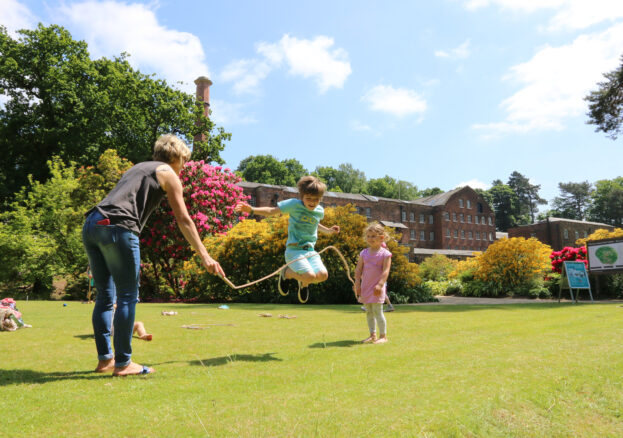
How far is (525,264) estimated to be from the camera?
20.1 meters

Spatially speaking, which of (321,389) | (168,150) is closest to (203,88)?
(168,150)

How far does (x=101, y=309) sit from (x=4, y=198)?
32.0 metres

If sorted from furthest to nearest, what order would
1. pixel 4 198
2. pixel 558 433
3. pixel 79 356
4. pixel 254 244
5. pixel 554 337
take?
pixel 4 198 → pixel 254 244 → pixel 554 337 → pixel 79 356 → pixel 558 433

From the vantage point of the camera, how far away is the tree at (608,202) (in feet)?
314

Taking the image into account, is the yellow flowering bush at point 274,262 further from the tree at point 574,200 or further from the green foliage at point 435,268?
the tree at point 574,200

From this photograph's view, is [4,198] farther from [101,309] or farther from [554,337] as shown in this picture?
[554,337]

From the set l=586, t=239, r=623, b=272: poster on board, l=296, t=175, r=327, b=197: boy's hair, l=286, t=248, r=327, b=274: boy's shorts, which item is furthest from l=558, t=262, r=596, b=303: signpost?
l=296, t=175, r=327, b=197: boy's hair

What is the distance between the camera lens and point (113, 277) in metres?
3.61

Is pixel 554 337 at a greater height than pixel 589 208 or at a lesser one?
lesser

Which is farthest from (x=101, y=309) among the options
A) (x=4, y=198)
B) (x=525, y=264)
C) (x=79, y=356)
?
(x=4, y=198)

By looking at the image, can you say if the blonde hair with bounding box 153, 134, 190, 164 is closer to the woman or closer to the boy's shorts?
the woman

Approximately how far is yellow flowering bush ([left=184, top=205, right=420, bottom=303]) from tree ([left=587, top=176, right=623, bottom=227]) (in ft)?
341

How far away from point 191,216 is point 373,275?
15.0 metres

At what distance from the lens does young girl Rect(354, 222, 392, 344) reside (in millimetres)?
6060
